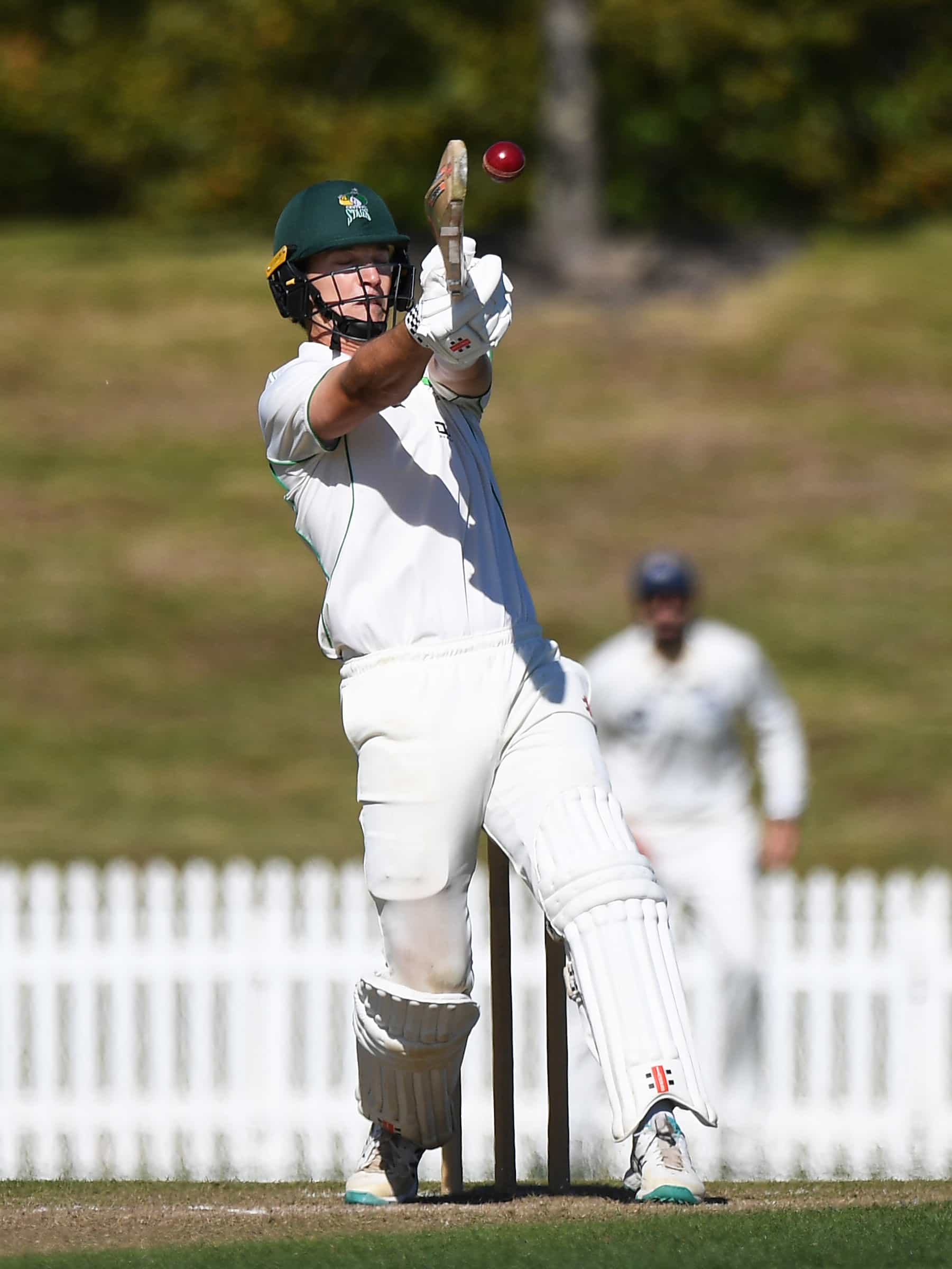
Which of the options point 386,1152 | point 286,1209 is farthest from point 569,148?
point 286,1209

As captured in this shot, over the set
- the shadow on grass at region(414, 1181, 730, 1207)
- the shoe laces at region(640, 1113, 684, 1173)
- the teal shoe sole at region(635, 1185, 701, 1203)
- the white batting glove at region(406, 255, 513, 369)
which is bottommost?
the shadow on grass at region(414, 1181, 730, 1207)

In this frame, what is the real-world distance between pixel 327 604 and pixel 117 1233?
1.24m

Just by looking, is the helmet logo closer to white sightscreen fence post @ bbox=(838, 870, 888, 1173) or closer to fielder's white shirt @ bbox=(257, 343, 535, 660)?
fielder's white shirt @ bbox=(257, 343, 535, 660)

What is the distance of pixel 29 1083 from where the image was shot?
7922mm

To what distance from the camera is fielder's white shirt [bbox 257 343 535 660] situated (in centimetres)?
397

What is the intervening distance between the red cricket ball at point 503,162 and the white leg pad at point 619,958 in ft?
3.77

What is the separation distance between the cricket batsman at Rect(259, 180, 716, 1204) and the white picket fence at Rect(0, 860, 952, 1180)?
367 centimetres

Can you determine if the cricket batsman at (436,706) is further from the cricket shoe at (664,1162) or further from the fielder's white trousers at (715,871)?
the fielder's white trousers at (715,871)

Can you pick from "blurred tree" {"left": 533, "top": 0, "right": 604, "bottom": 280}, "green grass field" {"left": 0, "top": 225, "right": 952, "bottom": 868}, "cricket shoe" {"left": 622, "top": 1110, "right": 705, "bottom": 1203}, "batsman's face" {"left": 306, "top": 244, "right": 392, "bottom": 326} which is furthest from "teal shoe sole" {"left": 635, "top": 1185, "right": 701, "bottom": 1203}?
"blurred tree" {"left": 533, "top": 0, "right": 604, "bottom": 280}

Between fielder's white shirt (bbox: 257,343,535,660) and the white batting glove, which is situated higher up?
the white batting glove

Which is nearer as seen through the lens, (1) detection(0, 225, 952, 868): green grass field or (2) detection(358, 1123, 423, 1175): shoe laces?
(2) detection(358, 1123, 423, 1175): shoe laces

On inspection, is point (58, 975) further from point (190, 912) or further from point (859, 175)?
point (859, 175)

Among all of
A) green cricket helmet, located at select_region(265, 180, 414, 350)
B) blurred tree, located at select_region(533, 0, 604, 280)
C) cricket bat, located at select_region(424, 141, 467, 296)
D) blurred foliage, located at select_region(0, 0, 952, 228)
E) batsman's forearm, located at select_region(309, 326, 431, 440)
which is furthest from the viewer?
Result: blurred foliage, located at select_region(0, 0, 952, 228)

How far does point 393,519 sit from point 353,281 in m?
0.52
